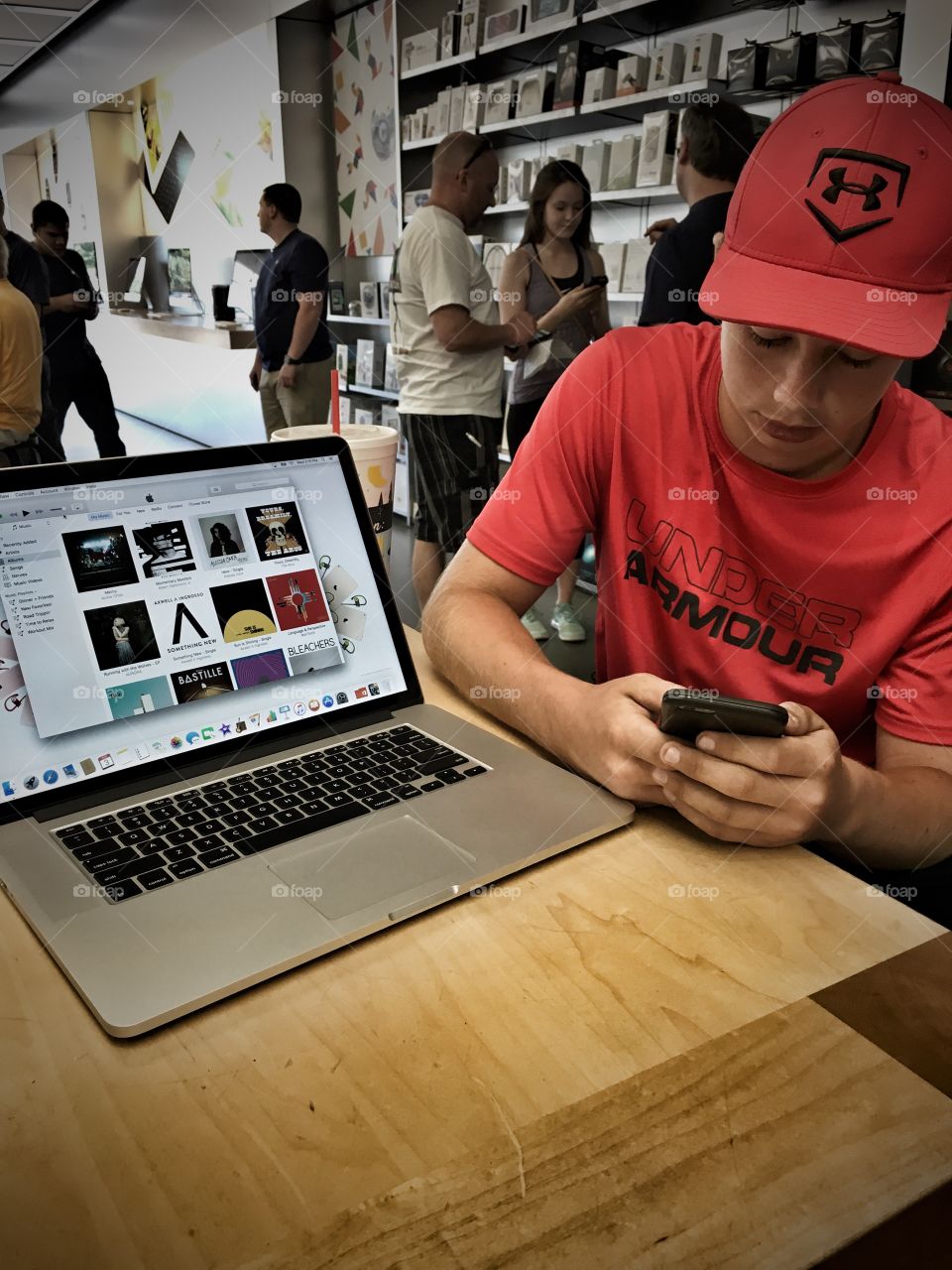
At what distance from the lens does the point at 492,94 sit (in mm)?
3941

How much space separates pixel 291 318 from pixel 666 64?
176cm

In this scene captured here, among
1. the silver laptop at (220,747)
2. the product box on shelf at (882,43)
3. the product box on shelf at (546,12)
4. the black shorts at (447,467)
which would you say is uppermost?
the product box on shelf at (546,12)

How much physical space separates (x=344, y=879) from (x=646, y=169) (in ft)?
10.8

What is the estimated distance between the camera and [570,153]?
3723 mm

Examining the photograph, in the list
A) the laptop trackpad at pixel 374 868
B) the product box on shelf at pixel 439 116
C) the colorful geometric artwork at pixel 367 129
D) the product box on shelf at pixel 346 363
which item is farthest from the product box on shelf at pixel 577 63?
the laptop trackpad at pixel 374 868

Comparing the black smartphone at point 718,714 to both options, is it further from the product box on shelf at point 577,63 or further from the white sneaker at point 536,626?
the product box on shelf at point 577,63

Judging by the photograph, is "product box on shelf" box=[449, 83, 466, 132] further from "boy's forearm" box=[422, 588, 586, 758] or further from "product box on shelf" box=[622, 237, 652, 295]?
"boy's forearm" box=[422, 588, 586, 758]

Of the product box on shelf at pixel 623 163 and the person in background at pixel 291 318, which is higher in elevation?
the product box on shelf at pixel 623 163

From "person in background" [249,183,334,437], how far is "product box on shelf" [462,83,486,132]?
0.83 m

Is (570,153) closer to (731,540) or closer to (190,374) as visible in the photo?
(190,374)

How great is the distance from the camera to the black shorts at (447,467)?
3084 millimetres

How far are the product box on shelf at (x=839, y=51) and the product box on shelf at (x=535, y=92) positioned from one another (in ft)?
4.10

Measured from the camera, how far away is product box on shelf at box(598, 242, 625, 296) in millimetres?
3508

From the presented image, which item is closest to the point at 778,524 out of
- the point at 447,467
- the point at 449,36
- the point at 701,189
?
the point at 701,189
